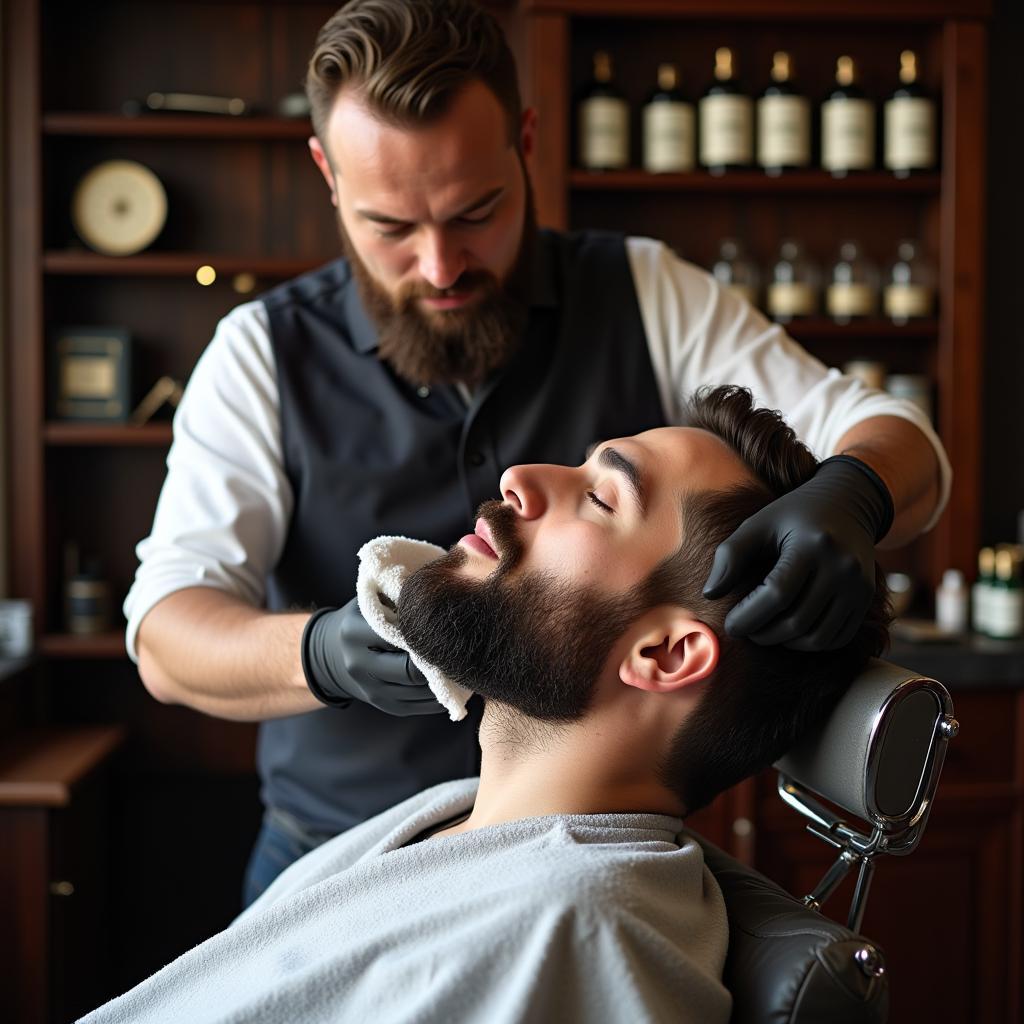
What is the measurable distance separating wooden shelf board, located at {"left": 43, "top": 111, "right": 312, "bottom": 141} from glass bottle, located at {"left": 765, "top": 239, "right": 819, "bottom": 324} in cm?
129

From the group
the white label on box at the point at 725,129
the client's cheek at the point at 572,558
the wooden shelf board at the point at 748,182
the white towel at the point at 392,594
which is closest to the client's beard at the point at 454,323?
the white towel at the point at 392,594

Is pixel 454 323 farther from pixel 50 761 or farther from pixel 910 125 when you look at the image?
pixel 910 125

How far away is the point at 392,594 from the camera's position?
1.29 metres

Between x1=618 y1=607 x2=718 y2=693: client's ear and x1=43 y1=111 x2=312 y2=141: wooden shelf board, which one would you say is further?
x1=43 y1=111 x2=312 y2=141: wooden shelf board

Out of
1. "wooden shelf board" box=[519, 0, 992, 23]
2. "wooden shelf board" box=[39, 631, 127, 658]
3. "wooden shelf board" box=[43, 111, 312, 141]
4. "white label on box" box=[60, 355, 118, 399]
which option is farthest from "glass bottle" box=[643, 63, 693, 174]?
"wooden shelf board" box=[39, 631, 127, 658]

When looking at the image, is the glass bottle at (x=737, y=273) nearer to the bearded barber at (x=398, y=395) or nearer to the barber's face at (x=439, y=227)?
the bearded barber at (x=398, y=395)

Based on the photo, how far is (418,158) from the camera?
60.2 inches

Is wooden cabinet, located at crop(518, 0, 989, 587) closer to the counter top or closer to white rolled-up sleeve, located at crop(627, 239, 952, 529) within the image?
the counter top

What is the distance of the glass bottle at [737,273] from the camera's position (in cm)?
320

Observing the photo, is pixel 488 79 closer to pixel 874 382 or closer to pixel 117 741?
pixel 874 382

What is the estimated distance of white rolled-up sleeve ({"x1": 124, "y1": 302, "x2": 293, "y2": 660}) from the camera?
170 centimetres

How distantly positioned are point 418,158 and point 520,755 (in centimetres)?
76

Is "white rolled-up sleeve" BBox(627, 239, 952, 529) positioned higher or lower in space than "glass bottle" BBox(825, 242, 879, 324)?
lower

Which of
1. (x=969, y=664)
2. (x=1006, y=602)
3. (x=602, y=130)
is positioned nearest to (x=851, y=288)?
(x=602, y=130)
